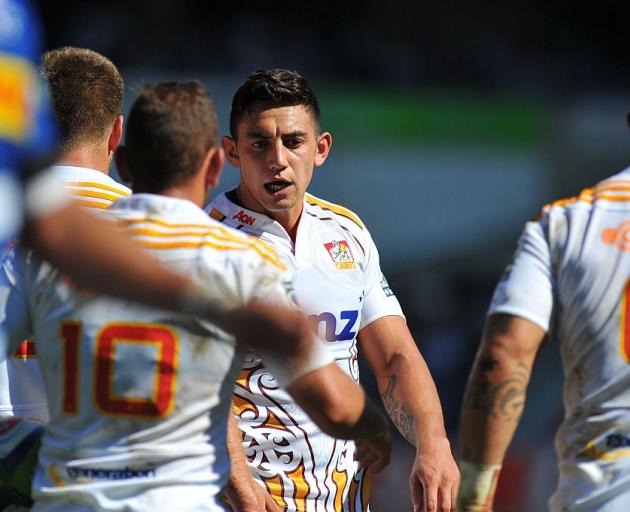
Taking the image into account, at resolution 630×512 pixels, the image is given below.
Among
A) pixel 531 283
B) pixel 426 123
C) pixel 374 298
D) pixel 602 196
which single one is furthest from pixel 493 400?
pixel 426 123

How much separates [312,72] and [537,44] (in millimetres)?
4220

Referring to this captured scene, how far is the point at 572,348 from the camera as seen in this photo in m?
3.58

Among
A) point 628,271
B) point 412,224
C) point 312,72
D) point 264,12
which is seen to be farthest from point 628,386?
point 264,12

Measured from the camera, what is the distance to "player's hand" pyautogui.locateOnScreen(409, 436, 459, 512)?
15.7 feet

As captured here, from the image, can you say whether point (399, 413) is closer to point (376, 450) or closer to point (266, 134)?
point (266, 134)

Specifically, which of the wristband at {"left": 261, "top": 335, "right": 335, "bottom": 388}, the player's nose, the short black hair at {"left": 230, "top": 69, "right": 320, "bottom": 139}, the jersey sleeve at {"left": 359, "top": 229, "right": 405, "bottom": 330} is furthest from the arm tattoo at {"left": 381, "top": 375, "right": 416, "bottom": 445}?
the wristband at {"left": 261, "top": 335, "right": 335, "bottom": 388}

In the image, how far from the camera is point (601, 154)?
1666cm

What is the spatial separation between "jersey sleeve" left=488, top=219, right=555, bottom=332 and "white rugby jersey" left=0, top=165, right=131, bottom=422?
155cm

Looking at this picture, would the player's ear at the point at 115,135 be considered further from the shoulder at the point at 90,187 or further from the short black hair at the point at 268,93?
the short black hair at the point at 268,93

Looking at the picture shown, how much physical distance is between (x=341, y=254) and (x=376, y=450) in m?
1.76

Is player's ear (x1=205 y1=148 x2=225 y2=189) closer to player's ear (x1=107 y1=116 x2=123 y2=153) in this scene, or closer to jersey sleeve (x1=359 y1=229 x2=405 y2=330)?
player's ear (x1=107 y1=116 x2=123 y2=153)

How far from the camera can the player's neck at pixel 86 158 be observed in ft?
14.9

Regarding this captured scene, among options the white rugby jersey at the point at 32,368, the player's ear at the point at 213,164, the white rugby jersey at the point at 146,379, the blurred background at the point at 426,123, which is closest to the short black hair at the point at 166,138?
the player's ear at the point at 213,164

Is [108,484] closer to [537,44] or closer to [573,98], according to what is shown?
[573,98]
